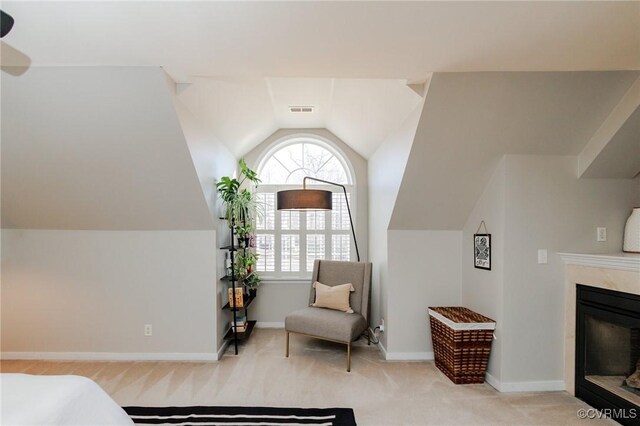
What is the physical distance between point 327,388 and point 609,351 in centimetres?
226

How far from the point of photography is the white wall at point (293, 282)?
4.48 metres

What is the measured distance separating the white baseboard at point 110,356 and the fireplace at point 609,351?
3.31 metres

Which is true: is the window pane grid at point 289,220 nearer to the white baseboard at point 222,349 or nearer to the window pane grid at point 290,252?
the window pane grid at point 290,252

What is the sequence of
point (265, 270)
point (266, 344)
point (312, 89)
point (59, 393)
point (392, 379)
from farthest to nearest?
point (265, 270) → point (266, 344) → point (312, 89) → point (392, 379) → point (59, 393)

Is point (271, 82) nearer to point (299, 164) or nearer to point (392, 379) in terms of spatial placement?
point (299, 164)

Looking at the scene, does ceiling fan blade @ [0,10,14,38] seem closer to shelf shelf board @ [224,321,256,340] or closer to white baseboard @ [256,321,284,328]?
shelf shelf board @ [224,321,256,340]

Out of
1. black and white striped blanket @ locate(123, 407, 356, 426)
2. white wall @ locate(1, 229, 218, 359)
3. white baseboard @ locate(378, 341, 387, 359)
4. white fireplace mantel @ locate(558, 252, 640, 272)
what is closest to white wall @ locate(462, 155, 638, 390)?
white fireplace mantel @ locate(558, 252, 640, 272)

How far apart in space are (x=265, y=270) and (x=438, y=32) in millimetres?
3663

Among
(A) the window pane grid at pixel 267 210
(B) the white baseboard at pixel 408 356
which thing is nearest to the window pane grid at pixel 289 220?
(A) the window pane grid at pixel 267 210

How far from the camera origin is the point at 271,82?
308cm

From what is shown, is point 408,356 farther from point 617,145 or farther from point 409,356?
point 617,145

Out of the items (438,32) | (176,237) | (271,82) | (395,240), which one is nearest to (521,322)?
(395,240)

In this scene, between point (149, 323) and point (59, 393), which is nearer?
point (59, 393)

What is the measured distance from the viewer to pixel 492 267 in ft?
9.50
